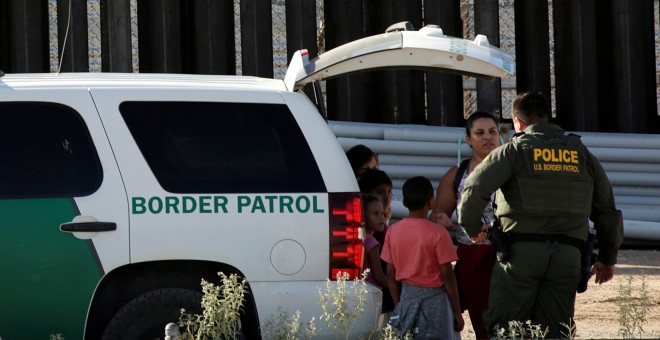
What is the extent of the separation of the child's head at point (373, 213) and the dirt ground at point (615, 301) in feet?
4.88

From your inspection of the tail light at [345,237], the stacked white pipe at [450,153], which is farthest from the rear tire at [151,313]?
the stacked white pipe at [450,153]

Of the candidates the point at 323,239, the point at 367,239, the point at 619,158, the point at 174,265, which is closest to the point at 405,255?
the point at 367,239

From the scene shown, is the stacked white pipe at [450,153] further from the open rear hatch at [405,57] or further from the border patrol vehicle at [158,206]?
the border patrol vehicle at [158,206]

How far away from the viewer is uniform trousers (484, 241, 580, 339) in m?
6.43

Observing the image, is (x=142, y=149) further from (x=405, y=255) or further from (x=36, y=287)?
(x=405, y=255)

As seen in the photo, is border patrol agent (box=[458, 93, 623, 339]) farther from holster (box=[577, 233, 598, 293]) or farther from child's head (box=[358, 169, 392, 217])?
child's head (box=[358, 169, 392, 217])

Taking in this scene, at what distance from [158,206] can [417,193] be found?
1499 mm

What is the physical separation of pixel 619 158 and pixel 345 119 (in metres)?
2.95

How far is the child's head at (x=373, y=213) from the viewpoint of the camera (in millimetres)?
7250

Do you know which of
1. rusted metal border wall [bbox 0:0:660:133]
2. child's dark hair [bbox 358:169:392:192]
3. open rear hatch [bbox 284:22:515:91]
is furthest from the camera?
rusted metal border wall [bbox 0:0:660:133]

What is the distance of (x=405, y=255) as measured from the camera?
680 centimetres

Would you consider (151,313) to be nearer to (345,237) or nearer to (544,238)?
(345,237)

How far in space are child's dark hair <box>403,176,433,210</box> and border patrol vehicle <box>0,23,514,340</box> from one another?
671 mm

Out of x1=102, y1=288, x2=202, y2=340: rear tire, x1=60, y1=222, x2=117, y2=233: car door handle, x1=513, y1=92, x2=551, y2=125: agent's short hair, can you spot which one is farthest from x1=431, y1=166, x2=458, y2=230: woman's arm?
x1=60, y1=222, x2=117, y2=233: car door handle
